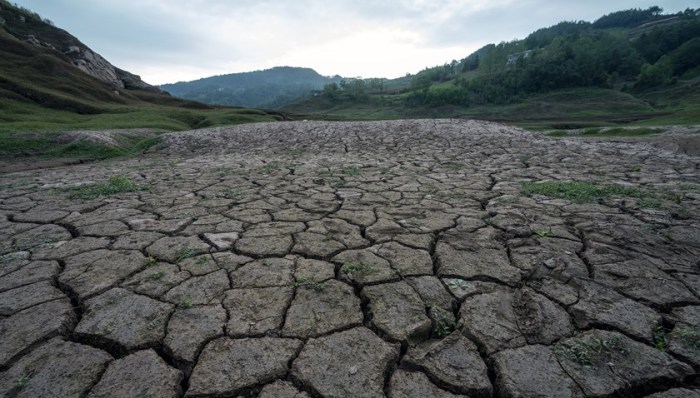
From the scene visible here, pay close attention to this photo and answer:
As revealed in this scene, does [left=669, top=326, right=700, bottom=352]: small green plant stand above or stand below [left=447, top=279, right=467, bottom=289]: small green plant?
below

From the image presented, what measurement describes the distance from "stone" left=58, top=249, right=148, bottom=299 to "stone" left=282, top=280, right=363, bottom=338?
1.33 metres

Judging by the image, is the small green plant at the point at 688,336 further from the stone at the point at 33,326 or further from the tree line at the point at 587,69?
the tree line at the point at 587,69

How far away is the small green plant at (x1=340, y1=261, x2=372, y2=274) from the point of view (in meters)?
2.41

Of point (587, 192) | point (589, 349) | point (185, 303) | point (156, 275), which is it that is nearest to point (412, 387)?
point (589, 349)

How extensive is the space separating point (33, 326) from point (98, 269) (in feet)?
2.11

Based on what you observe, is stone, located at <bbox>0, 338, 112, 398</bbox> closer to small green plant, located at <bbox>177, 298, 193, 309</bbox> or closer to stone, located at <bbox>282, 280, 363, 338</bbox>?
small green plant, located at <bbox>177, 298, 193, 309</bbox>

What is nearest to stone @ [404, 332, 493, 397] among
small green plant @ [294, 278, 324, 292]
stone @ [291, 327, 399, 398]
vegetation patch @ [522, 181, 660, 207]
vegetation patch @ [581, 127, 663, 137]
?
stone @ [291, 327, 399, 398]

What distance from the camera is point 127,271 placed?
243cm

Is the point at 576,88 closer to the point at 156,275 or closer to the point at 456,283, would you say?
the point at 456,283

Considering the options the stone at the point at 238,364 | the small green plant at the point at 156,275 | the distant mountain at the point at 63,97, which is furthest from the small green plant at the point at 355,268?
the distant mountain at the point at 63,97

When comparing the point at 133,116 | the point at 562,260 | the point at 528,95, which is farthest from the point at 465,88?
the point at 562,260

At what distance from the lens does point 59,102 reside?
21.0m

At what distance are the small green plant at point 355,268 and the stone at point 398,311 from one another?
217mm

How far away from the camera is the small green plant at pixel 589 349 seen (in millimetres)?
1619
